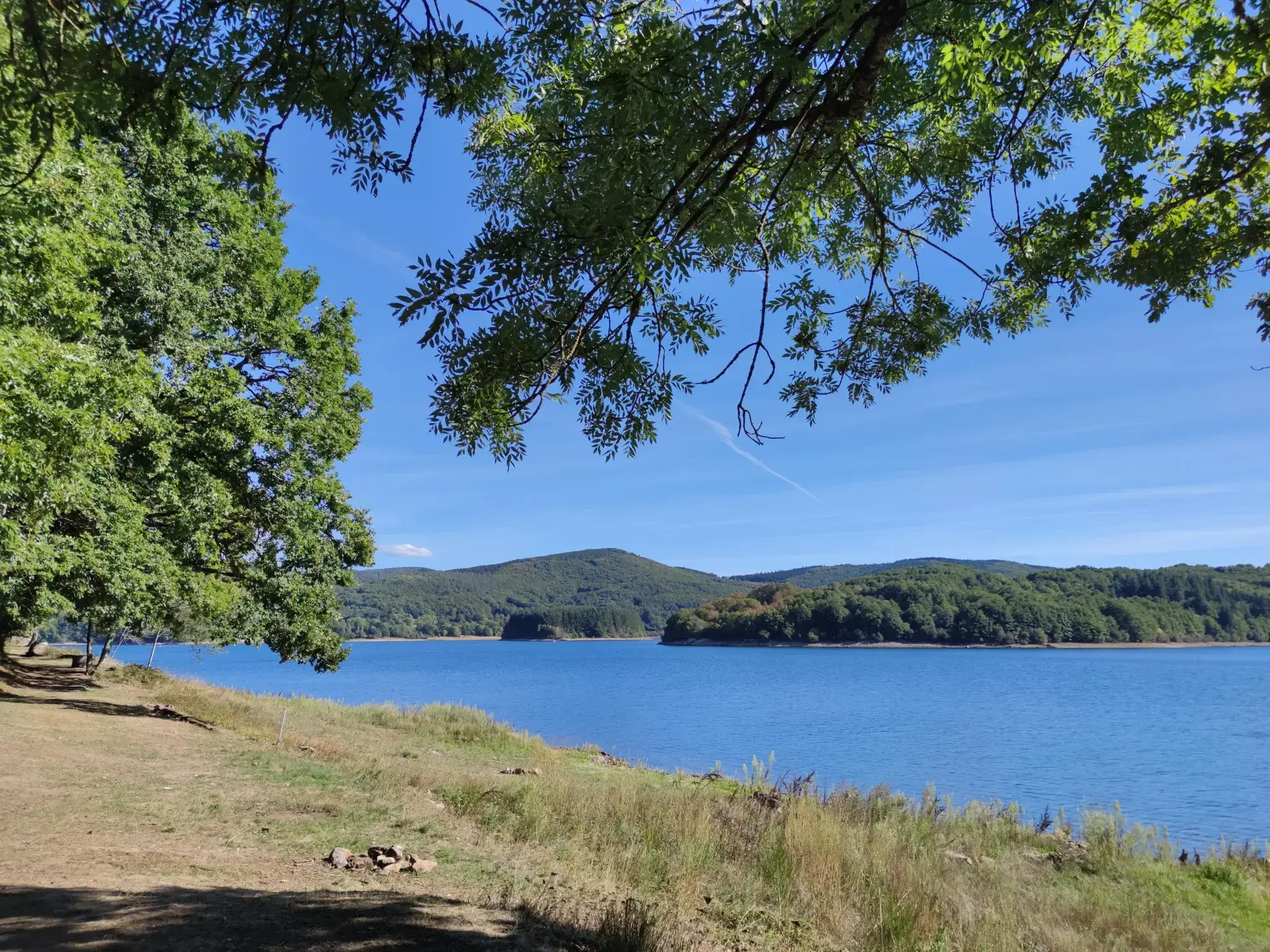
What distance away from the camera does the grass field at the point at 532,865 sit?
16.9 ft

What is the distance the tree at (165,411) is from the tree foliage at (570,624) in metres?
170

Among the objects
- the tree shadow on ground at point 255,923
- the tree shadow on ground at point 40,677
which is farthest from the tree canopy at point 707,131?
the tree shadow on ground at point 40,677

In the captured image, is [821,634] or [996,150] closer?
[996,150]

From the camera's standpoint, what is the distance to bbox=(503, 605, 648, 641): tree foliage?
185250 mm

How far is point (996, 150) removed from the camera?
15.1 ft

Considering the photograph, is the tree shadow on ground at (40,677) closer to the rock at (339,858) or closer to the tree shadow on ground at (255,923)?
the rock at (339,858)

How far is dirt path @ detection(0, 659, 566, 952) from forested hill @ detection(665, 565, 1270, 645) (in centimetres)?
12590

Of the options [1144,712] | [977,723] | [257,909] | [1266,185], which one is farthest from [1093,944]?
[1144,712]

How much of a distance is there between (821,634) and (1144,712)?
3632 inches

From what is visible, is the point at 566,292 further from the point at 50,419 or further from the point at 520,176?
the point at 50,419

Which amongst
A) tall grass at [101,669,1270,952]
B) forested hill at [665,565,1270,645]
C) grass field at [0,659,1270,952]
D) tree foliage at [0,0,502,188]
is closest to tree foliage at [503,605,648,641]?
forested hill at [665,565,1270,645]

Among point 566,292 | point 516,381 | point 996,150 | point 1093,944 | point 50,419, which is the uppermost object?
point 996,150

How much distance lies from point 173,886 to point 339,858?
1.42 meters

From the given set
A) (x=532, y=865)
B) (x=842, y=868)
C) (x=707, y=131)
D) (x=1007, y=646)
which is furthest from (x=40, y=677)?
(x=1007, y=646)
